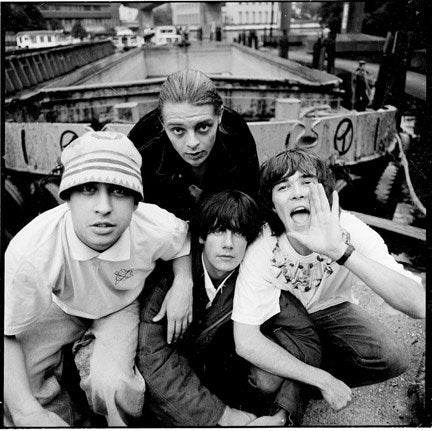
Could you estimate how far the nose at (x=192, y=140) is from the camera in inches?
72.4

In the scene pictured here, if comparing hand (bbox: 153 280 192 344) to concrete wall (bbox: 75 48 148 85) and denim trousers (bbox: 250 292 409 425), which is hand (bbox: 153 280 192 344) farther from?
concrete wall (bbox: 75 48 148 85)

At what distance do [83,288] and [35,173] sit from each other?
114 inches

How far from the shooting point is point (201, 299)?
1850 millimetres

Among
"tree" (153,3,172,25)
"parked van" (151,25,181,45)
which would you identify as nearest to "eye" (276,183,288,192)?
"tree" (153,3,172,25)

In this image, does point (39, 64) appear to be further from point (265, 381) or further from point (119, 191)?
point (265, 381)

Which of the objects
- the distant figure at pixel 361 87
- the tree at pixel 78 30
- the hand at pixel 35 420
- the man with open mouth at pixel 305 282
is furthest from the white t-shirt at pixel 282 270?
the distant figure at pixel 361 87

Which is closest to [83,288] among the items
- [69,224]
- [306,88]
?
[69,224]

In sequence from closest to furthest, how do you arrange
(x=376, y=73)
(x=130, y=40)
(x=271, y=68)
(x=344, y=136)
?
(x=344, y=136)
(x=130, y=40)
(x=271, y=68)
(x=376, y=73)

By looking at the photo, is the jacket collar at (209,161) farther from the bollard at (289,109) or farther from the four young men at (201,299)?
the bollard at (289,109)

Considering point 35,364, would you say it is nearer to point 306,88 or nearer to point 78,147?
point 78,147

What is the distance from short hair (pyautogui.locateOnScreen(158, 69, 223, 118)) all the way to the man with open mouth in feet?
1.32

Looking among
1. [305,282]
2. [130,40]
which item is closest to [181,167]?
[305,282]

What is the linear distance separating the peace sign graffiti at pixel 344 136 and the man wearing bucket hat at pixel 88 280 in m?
2.75

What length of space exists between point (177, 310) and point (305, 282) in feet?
1.72
